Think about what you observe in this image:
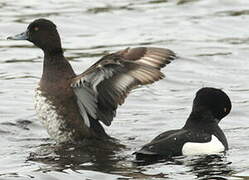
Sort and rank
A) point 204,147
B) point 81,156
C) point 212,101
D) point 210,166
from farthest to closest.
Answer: point 212,101, point 81,156, point 204,147, point 210,166

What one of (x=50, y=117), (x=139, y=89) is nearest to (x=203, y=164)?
(x=50, y=117)

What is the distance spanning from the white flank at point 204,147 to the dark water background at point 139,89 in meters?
0.09

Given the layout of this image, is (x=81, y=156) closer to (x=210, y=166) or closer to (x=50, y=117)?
(x=50, y=117)

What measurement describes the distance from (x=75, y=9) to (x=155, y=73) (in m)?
9.53

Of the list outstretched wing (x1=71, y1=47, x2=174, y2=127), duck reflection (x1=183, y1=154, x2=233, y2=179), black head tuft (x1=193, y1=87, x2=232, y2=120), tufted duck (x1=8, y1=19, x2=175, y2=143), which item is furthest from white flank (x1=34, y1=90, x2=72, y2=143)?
A: duck reflection (x1=183, y1=154, x2=233, y2=179)

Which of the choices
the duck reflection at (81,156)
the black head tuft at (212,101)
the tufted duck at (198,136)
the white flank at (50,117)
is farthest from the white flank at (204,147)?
the white flank at (50,117)

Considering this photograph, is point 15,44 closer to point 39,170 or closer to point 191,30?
point 191,30

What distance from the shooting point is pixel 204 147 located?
1009 centimetres

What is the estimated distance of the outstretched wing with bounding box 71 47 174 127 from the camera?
976 centimetres

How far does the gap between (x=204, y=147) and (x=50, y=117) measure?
1.78 meters

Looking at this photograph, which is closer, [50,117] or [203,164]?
[203,164]

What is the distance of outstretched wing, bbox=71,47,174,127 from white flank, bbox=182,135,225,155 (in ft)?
2.74

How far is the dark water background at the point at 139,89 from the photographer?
384 inches

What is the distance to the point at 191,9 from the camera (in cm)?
1919
